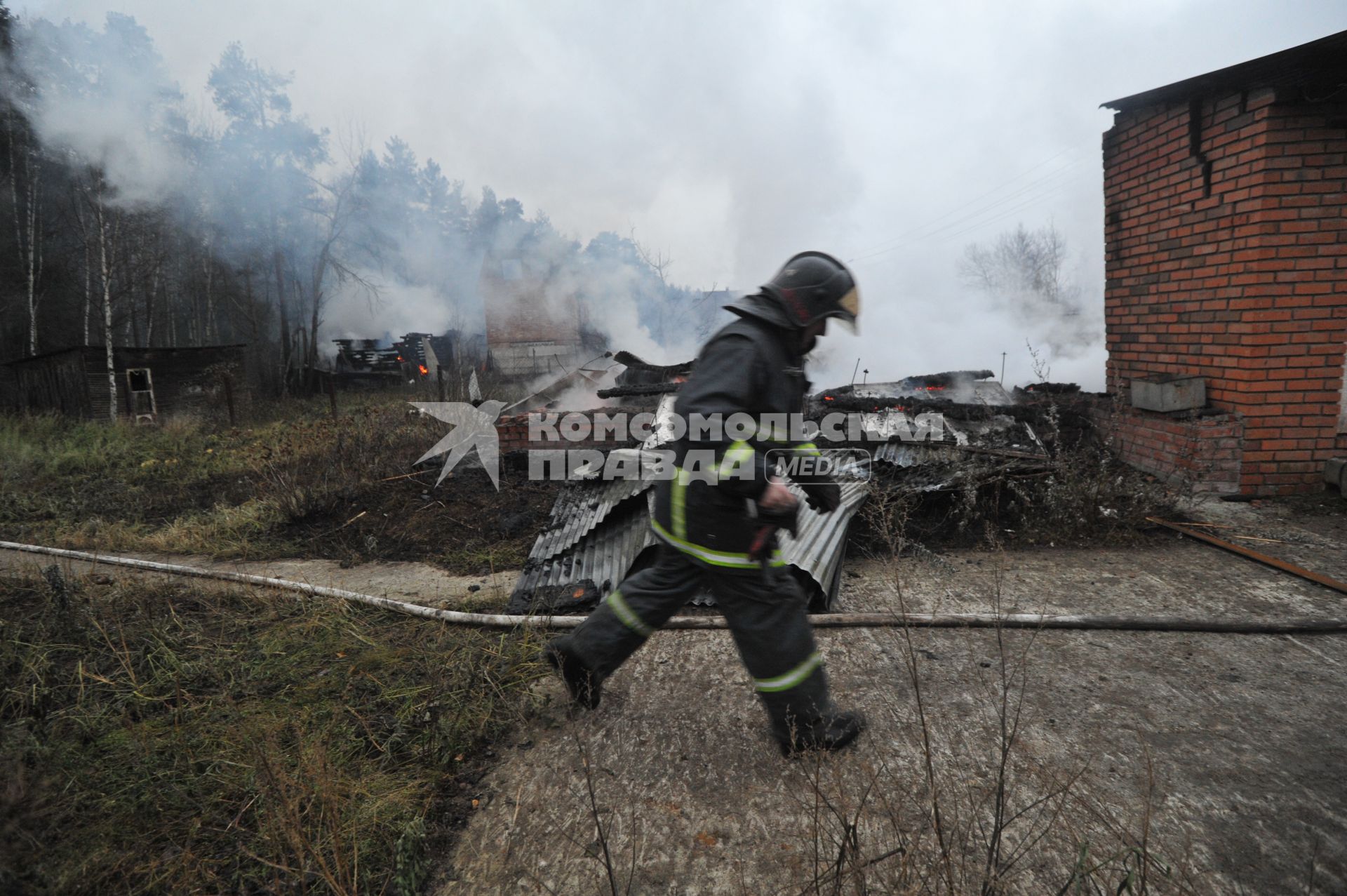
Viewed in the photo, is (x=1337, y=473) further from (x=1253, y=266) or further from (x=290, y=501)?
(x=290, y=501)

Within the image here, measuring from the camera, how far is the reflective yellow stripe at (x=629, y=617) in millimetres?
2066

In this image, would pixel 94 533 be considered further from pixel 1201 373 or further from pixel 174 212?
pixel 174 212

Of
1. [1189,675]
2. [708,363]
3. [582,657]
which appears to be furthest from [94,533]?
[1189,675]

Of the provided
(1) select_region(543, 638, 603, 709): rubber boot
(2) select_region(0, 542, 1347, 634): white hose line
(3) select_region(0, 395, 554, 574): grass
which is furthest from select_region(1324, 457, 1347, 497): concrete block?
(3) select_region(0, 395, 554, 574): grass

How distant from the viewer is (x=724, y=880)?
1546 mm

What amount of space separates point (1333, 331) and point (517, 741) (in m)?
5.65

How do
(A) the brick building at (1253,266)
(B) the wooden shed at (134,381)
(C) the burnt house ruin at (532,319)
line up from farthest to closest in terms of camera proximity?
(C) the burnt house ruin at (532,319), (B) the wooden shed at (134,381), (A) the brick building at (1253,266)

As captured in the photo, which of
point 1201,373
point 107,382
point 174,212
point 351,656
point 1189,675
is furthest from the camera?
point 174,212

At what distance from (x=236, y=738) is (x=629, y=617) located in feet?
4.62

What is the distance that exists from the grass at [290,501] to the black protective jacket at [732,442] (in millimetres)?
2446

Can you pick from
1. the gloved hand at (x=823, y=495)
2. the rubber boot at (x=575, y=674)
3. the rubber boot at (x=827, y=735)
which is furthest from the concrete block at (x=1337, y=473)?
the rubber boot at (x=575, y=674)

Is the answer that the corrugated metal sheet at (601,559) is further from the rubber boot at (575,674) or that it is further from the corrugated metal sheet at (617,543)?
the rubber boot at (575,674)

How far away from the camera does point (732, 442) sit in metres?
1.82

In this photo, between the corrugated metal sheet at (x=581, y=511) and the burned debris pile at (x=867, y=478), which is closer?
the burned debris pile at (x=867, y=478)
